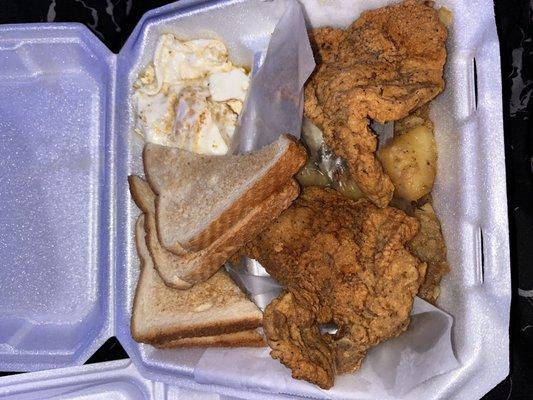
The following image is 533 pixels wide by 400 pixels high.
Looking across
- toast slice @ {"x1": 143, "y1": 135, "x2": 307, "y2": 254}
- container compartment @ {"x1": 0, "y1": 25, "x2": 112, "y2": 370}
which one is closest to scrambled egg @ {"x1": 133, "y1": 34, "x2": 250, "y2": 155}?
toast slice @ {"x1": 143, "y1": 135, "x2": 307, "y2": 254}

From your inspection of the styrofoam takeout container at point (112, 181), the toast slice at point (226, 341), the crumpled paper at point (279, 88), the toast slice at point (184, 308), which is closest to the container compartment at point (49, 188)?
the styrofoam takeout container at point (112, 181)

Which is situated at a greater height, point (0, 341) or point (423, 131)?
point (423, 131)

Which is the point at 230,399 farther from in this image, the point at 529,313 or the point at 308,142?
the point at 529,313

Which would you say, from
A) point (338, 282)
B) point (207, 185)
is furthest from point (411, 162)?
point (207, 185)

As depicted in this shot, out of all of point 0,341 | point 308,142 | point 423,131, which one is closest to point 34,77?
point 0,341

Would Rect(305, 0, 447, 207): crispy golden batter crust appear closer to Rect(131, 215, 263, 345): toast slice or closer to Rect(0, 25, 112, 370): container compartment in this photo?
Rect(131, 215, 263, 345): toast slice

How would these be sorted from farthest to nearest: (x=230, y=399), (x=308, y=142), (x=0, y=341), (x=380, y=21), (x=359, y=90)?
1. (x=0, y=341)
2. (x=230, y=399)
3. (x=308, y=142)
4. (x=380, y=21)
5. (x=359, y=90)
